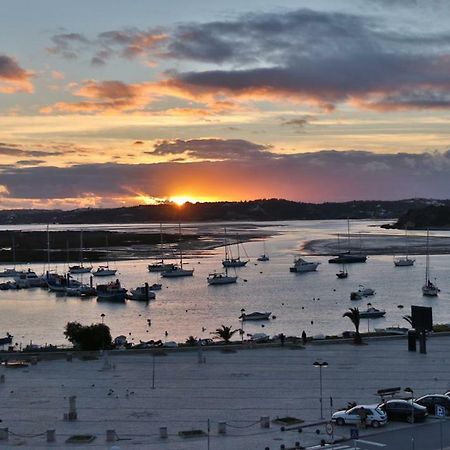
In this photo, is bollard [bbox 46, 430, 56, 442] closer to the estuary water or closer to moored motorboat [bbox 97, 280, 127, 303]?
the estuary water

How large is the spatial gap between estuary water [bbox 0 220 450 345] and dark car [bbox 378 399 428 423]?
2905cm

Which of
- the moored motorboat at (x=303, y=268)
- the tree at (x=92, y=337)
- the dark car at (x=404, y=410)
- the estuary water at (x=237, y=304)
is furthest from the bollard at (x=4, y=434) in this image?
the moored motorboat at (x=303, y=268)

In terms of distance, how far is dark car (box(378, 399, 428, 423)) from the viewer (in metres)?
22.7

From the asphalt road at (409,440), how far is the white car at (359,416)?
1.87ft

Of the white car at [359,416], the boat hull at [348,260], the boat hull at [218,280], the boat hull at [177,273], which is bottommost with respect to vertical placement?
the white car at [359,416]

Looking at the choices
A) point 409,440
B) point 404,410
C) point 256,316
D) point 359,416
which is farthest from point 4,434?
point 256,316

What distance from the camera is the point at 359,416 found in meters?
22.5

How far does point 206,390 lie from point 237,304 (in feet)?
149

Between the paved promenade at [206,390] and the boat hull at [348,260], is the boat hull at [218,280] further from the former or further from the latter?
the paved promenade at [206,390]

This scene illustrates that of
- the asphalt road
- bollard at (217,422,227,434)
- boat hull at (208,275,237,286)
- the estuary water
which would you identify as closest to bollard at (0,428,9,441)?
bollard at (217,422,227,434)

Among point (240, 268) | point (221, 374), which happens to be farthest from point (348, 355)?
point (240, 268)

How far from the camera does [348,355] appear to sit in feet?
114

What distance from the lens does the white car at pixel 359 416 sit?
22.4 m

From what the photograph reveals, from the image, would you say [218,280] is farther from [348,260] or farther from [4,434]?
[4,434]
